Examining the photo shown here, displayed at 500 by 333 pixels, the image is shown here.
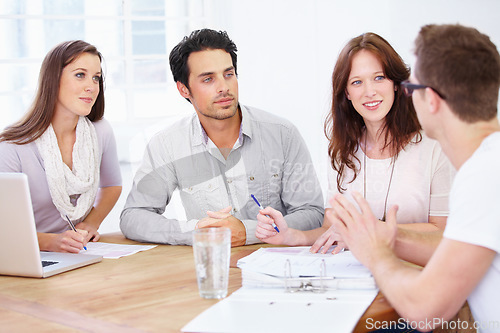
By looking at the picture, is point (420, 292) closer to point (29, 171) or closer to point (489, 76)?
point (489, 76)

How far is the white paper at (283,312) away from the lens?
3.74ft

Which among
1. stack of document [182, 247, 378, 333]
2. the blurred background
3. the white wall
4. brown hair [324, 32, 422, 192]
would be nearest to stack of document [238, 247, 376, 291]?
stack of document [182, 247, 378, 333]

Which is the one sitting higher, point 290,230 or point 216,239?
point 216,239

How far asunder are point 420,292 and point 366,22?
3376mm

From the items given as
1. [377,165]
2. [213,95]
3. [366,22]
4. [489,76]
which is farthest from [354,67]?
[366,22]

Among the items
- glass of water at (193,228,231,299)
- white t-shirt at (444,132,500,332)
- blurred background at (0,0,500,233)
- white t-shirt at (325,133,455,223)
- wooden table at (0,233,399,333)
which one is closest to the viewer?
white t-shirt at (444,132,500,332)

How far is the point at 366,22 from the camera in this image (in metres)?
4.23

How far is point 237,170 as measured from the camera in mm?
2432

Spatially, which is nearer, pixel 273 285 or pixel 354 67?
pixel 273 285

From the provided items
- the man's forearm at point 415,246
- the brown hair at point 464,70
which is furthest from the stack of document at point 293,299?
the brown hair at point 464,70

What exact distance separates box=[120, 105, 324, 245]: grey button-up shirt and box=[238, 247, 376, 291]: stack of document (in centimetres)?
76

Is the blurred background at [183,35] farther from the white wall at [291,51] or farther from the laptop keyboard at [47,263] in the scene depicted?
the laptop keyboard at [47,263]

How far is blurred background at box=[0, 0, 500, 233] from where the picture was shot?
374cm

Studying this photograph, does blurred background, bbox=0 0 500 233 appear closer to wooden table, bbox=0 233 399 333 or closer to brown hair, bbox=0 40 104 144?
brown hair, bbox=0 40 104 144
